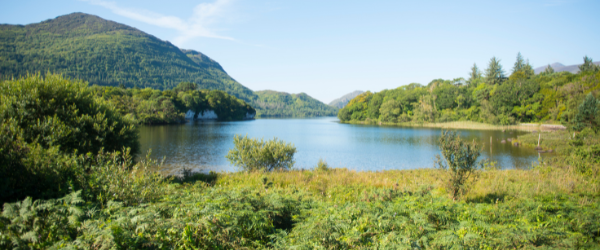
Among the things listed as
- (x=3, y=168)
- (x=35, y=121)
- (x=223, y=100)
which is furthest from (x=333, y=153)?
(x=223, y=100)

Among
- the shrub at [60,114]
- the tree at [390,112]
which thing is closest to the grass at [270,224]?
the shrub at [60,114]

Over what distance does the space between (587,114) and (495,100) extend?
50.2 meters

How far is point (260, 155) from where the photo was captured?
1482 cm

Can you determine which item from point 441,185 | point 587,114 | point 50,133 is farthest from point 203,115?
point 441,185

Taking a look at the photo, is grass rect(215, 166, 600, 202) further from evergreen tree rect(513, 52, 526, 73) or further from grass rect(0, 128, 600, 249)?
evergreen tree rect(513, 52, 526, 73)

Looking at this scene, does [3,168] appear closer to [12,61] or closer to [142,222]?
[142,222]

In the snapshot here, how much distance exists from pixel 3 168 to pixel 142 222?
5069 millimetres

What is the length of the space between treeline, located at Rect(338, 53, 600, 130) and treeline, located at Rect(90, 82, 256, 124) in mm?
56803

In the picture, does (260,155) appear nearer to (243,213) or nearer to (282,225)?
(282,225)

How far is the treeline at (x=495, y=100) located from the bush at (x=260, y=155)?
5313 centimetres

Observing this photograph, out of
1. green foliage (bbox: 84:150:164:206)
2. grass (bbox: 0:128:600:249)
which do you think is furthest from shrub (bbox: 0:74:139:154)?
grass (bbox: 0:128:600:249)

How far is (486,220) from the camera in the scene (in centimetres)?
526

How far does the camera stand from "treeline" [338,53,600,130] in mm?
61719

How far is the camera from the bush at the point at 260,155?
14.9 metres
